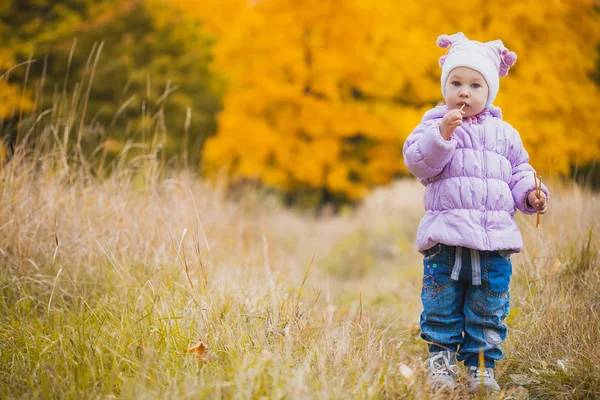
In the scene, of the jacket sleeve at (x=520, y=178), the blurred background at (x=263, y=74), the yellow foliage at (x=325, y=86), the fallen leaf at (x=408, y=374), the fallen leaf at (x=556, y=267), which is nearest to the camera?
the fallen leaf at (x=408, y=374)

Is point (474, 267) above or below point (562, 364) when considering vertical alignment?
above

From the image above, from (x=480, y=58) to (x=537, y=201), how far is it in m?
0.74

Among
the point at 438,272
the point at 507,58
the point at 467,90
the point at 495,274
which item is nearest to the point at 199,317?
the point at 438,272

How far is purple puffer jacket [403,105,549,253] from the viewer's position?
2248 mm

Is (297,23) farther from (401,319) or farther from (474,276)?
(474,276)

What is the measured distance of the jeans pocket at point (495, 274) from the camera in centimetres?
233

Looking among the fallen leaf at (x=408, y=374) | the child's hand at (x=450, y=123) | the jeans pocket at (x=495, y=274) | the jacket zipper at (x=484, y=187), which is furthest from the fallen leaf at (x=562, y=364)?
the child's hand at (x=450, y=123)

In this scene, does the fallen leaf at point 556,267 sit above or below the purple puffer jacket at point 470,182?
below

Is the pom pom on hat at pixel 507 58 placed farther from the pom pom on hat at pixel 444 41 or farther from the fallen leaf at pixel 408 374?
the fallen leaf at pixel 408 374

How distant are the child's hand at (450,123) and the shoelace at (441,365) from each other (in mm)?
1085

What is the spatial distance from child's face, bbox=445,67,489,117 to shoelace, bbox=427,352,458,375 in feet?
4.00

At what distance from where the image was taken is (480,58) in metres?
2.32

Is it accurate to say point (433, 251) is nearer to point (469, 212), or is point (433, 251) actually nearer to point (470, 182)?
point (469, 212)

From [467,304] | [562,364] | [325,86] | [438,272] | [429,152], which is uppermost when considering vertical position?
[325,86]
